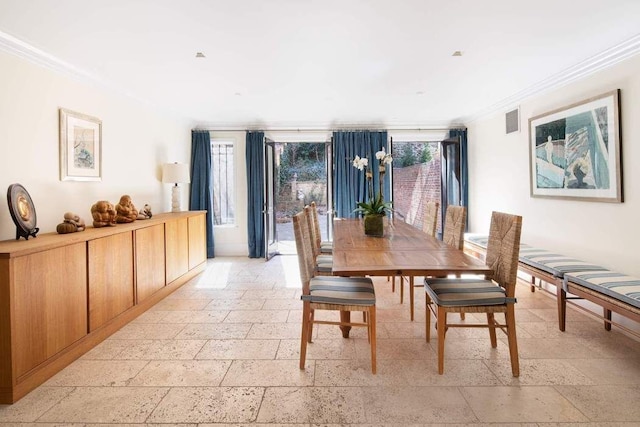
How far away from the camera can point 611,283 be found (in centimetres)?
254

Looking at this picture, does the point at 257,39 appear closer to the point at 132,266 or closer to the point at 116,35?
the point at 116,35

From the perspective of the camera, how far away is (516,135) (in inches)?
184

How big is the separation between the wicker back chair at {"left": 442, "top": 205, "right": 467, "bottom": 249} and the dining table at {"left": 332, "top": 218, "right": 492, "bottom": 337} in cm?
31

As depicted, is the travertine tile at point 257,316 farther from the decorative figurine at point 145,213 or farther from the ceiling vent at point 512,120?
the ceiling vent at point 512,120

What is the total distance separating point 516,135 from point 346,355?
386cm

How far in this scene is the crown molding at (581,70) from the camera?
293 centimetres

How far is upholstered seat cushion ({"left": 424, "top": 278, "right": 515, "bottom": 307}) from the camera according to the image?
222 cm

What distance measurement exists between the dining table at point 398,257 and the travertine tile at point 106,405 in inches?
51.5

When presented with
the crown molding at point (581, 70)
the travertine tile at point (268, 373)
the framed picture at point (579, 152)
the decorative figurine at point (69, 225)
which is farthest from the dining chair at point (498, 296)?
the decorative figurine at point (69, 225)

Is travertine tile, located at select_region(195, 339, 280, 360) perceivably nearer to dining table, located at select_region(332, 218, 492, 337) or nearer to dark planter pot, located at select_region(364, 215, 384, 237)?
dining table, located at select_region(332, 218, 492, 337)

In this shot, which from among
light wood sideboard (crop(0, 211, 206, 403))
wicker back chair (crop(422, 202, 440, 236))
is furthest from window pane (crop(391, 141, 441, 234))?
light wood sideboard (crop(0, 211, 206, 403))

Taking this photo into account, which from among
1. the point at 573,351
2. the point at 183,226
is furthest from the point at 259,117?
the point at 573,351

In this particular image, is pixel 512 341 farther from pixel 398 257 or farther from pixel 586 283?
pixel 586 283

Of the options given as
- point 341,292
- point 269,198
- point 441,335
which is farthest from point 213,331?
point 269,198
